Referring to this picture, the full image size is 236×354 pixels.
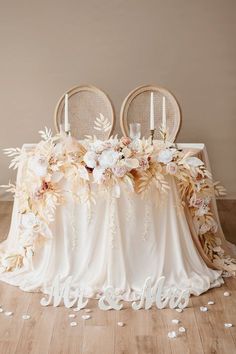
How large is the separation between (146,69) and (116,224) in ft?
7.51

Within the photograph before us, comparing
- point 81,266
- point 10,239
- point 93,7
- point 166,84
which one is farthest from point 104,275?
point 93,7

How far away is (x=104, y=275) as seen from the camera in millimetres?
3391

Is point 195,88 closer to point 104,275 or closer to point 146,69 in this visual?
point 146,69

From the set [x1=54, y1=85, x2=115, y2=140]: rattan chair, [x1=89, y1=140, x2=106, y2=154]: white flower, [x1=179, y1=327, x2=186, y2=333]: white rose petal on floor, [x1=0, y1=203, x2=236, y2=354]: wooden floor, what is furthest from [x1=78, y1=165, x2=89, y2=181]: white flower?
[x1=54, y1=85, x2=115, y2=140]: rattan chair

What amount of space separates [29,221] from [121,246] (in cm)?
53

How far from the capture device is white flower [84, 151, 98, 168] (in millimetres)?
3260

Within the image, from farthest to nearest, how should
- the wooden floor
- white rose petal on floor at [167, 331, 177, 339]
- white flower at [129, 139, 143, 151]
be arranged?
white flower at [129, 139, 143, 151] < white rose petal on floor at [167, 331, 177, 339] < the wooden floor

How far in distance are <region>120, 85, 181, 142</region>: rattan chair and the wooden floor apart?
1.56m

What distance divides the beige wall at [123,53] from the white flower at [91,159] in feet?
7.00

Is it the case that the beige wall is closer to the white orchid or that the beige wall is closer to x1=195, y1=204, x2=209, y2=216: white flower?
x1=195, y1=204, x2=209, y2=216: white flower

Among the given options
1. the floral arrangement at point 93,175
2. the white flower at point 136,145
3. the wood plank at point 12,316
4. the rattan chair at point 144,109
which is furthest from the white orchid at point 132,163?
the rattan chair at point 144,109

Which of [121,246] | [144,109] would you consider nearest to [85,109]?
[144,109]

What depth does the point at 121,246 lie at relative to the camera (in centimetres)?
336

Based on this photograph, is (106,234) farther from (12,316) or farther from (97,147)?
(12,316)
